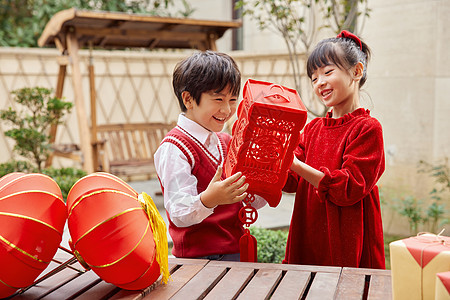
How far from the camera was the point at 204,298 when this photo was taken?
4.32ft

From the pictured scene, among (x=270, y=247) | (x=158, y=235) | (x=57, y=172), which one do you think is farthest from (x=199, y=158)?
(x=57, y=172)

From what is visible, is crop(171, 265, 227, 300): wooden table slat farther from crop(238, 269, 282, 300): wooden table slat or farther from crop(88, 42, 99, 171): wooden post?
crop(88, 42, 99, 171): wooden post

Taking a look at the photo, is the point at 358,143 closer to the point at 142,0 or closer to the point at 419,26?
the point at 419,26

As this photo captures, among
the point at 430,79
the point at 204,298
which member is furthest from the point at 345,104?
the point at 430,79

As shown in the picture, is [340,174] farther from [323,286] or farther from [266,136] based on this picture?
[323,286]

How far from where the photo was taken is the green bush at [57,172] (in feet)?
15.7

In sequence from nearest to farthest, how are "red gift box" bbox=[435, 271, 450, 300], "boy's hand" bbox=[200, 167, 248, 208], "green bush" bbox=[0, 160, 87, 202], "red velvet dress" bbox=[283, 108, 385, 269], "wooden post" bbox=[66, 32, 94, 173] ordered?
1. "red gift box" bbox=[435, 271, 450, 300]
2. "boy's hand" bbox=[200, 167, 248, 208]
3. "red velvet dress" bbox=[283, 108, 385, 269]
4. "green bush" bbox=[0, 160, 87, 202]
5. "wooden post" bbox=[66, 32, 94, 173]

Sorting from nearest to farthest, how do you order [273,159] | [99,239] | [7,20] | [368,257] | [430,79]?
[99,239] < [273,159] < [368,257] < [430,79] < [7,20]

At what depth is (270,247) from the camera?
10.3ft

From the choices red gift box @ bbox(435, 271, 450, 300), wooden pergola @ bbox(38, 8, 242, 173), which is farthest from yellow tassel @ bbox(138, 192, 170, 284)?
wooden pergola @ bbox(38, 8, 242, 173)

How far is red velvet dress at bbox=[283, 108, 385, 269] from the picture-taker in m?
1.70

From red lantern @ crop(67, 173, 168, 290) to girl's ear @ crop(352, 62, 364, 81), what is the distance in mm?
912

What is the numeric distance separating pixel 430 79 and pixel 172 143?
3.11 meters

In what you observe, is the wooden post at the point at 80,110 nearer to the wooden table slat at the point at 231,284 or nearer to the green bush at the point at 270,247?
the green bush at the point at 270,247
